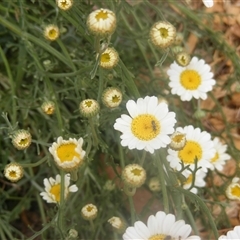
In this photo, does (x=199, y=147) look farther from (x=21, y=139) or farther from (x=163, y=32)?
(x=21, y=139)

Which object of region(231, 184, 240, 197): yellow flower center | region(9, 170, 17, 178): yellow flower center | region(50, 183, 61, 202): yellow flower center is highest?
region(9, 170, 17, 178): yellow flower center

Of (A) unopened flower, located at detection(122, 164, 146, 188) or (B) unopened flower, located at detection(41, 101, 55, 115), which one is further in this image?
(B) unopened flower, located at detection(41, 101, 55, 115)

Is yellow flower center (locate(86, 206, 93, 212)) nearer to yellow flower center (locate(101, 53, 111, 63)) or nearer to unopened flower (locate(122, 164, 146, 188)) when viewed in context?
unopened flower (locate(122, 164, 146, 188))

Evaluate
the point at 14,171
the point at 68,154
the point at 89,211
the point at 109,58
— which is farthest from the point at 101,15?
the point at 89,211

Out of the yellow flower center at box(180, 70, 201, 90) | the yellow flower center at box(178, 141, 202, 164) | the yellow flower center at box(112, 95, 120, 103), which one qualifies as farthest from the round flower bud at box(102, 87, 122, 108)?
the yellow flower center at box(180, 70, 201, 90)

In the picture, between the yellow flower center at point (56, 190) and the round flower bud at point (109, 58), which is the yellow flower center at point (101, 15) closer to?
the round flower bud at point (109, 58)

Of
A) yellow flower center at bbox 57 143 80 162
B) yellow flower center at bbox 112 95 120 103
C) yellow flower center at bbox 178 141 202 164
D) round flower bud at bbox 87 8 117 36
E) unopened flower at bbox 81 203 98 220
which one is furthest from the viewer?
yellow flower center at bbox 178 141 202 164

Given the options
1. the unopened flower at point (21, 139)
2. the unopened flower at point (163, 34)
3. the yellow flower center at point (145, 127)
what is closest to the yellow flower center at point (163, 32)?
the unopened flower at point (163, 34)
